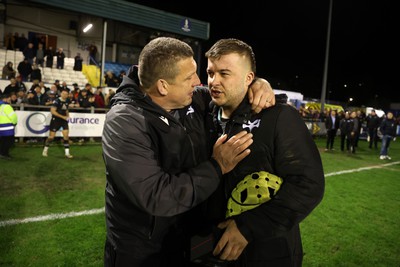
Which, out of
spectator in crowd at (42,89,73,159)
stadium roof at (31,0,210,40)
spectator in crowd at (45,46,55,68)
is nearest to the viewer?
spectator in crowd at (42,89,73,159)

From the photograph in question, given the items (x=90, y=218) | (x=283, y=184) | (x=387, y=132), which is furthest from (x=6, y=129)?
(x=387, y=132)

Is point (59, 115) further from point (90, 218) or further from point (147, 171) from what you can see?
point (147, 171)

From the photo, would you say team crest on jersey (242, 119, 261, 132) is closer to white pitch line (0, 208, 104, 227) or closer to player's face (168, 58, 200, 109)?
player's face (168, 58, 200, 109)

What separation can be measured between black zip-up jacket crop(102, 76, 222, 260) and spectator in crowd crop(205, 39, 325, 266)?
0.27m

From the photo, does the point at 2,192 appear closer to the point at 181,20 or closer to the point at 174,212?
the point at 174,212

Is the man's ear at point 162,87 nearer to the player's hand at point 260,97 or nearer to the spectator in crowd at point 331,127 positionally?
the player's hand at point 260,97

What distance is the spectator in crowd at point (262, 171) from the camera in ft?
5.98

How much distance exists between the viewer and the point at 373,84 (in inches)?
2665

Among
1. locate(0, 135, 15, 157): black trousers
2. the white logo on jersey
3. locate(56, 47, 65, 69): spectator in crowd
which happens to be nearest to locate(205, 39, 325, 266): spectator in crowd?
the white logo on jersey

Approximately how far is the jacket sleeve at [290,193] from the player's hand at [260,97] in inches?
9.8

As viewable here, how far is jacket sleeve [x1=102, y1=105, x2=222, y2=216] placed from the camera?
1.67 metres

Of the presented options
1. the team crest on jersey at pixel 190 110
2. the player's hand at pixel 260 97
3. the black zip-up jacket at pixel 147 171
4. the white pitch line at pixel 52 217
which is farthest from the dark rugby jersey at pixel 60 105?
the player's hand at pixel 260 97

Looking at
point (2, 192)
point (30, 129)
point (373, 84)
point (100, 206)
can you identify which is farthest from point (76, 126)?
point (373, 84)

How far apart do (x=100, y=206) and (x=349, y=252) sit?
4.28m
